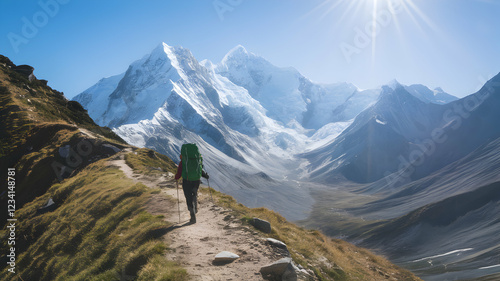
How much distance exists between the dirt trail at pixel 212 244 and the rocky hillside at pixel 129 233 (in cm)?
4

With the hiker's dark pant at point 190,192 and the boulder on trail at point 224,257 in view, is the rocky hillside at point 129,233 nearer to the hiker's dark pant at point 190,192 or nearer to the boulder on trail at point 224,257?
the boulder on trail at point 224,257

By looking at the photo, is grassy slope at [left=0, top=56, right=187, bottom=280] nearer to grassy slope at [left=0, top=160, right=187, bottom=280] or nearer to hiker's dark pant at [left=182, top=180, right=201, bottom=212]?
grassy slope at [left=0, top=160, right=187, bottom=280]

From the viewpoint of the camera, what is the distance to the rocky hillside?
1192cm

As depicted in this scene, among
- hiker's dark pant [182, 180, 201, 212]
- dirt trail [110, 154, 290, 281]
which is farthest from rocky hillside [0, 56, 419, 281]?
hiker's dark pant [182, 180, 201, 212]

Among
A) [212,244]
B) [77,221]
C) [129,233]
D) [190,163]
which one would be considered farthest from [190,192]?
[77,221]

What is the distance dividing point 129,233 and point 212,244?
4.90 m

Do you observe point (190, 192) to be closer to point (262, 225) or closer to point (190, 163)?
point (190, 163)

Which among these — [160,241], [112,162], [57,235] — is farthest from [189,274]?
[112,162]

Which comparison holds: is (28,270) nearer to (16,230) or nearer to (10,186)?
(16,230)

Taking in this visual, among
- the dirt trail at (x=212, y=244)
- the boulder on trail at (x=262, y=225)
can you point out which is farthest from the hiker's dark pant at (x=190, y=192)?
the boulder on trail at (x=262, y=225)

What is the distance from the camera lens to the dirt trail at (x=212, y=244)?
36.0 feet

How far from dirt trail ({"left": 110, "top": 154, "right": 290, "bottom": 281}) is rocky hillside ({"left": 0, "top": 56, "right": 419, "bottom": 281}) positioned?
0.04 meters

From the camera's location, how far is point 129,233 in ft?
50.3

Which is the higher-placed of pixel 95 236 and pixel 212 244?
pixel 212 244
